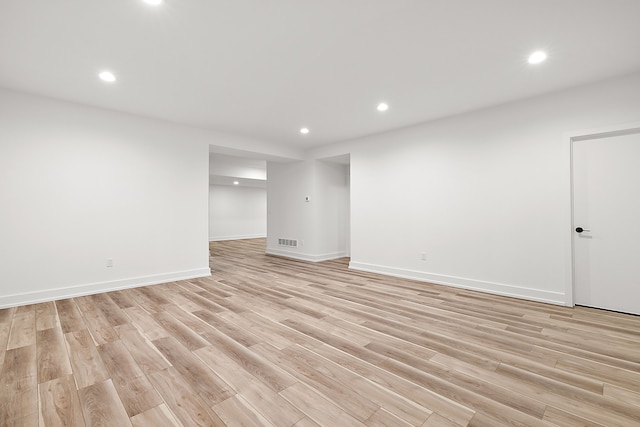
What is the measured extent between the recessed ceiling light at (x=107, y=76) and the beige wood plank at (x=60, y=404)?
306cm

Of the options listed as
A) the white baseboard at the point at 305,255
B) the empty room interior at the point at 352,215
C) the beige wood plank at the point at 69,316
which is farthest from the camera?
the white baseboard at the point at 305,255

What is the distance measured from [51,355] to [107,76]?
2931mm

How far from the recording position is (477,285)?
13.7ft

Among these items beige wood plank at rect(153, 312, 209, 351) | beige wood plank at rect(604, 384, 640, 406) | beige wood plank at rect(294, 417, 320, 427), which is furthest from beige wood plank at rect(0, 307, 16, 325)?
beige wood plank at rect(604, 384, 640, 406)

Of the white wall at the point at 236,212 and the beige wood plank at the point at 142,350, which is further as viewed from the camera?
the white wall at the point at 236,212

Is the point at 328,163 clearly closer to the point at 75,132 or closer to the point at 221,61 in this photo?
the point at 221,61

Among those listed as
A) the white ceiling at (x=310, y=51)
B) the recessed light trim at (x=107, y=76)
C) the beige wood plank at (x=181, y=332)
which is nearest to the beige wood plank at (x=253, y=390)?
the beige wood plank at (x=181, y=332)

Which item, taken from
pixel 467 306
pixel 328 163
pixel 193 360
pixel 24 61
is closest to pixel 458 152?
pixel 467 306

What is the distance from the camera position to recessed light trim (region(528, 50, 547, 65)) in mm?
2721

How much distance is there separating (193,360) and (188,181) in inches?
144

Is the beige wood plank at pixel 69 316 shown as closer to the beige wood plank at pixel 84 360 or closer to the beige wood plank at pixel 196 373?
the beige wood plank at pixel 84 360

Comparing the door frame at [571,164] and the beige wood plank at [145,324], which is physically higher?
the door frame at [571,164]

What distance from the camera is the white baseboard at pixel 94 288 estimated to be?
351 cm

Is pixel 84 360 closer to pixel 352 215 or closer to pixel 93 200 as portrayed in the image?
pixel 93 200
